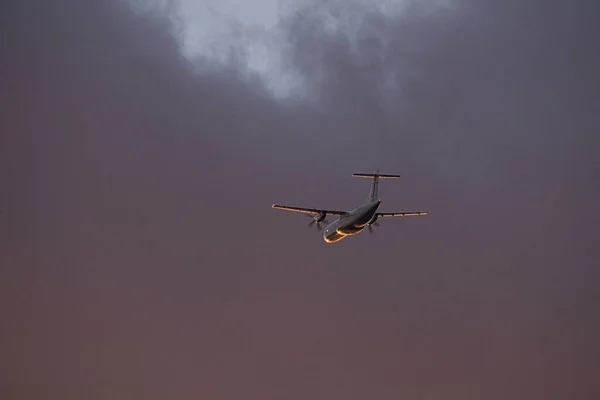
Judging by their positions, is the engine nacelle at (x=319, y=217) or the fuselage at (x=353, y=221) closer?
the fuselage at (x=353, y=221)

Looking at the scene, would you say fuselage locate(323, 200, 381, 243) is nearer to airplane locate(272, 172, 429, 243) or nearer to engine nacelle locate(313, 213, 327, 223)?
airplane locate(272, 172, 429, 243)

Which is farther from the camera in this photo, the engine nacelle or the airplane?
the engine nacelle

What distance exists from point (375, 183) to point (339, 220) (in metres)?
8.06

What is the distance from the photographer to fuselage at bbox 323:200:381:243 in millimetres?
85688

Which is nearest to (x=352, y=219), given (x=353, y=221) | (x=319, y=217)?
(x=353, y=221)

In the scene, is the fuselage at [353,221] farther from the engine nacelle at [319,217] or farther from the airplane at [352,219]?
the engine nacelle at [319,217]

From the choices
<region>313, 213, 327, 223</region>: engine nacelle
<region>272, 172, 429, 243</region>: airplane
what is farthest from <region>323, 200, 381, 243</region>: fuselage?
<region>313, 213, 327, 223</region>: engine nacelle

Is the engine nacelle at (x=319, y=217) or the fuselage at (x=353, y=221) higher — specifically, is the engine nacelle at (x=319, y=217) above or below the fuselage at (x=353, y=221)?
above

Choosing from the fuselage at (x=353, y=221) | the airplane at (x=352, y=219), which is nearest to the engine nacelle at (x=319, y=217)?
the airplane at (x=352, y=219)

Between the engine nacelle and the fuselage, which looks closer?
the fuselage

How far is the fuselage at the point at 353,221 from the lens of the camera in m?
85.7

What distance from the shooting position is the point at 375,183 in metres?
96.1

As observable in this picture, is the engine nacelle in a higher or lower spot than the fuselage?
higher

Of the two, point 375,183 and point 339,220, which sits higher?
point 375,183
